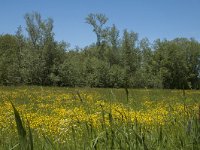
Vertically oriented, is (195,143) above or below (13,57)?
below

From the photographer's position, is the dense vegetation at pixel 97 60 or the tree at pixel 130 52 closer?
the dense vegetation at pixel 97 60

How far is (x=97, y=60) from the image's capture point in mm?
70812

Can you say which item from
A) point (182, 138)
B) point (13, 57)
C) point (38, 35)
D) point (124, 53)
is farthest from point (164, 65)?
point (182, 138)

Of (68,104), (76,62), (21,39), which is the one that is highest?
(21,39)

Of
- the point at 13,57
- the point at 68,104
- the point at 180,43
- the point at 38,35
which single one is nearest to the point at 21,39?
the point at 38,35

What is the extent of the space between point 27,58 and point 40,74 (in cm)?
349

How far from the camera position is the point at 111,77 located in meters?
66.5

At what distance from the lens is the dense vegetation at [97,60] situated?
6359cm

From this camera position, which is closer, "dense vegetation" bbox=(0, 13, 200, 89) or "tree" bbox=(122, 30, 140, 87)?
"dense vegetation" bbox=(0, 13, 200, 89)

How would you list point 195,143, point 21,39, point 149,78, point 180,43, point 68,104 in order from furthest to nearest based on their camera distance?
point 180,43, point 21,39, point 149,78, point 68,104, point 195,143

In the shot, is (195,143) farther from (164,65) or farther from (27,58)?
(164,65)

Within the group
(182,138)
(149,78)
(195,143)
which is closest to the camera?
(195,143)

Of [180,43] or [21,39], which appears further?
[180,43]

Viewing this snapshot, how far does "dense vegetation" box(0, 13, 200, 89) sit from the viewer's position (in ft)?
209
